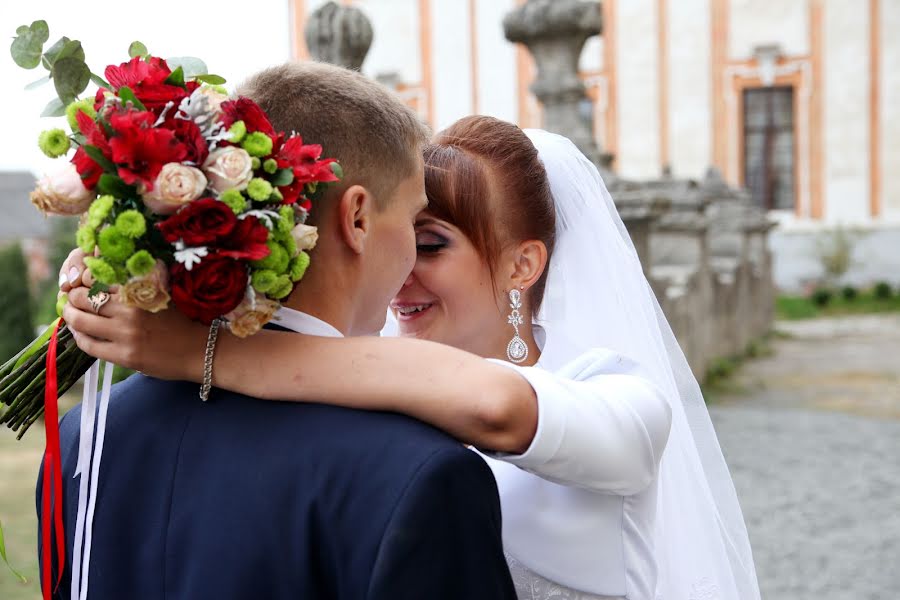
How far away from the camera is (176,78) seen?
1.43 meters

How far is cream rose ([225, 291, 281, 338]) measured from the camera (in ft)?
4.53

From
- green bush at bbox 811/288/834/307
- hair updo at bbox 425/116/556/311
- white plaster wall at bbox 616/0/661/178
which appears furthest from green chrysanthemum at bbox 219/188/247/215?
white plaster wall at bbox 616/0/661/178

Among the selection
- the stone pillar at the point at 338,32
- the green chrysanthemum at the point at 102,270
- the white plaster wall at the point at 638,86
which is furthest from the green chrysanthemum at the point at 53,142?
the white plaster wall at the point at 638,86

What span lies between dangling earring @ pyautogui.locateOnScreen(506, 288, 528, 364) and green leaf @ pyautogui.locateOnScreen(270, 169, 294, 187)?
135 centimetres

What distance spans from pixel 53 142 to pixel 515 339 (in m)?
1.50

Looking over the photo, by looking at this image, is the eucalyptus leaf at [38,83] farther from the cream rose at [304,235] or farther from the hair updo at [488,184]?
the hair updo at [488,184]

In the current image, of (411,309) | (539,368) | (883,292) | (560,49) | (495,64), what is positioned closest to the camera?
(539,368)

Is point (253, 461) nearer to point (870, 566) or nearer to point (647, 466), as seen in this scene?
point (647, 466)

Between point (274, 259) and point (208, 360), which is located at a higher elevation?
point (274, 259)

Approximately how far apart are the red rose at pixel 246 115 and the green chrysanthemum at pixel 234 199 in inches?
4.1

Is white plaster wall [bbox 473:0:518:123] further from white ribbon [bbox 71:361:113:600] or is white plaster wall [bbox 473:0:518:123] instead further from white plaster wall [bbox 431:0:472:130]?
white ribbon [bbox 71:361:113:600]

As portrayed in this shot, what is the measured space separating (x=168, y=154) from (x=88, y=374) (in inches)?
21.3

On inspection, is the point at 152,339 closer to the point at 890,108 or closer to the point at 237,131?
the point at 237,131

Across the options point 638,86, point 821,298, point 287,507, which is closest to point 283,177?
point 287,507
